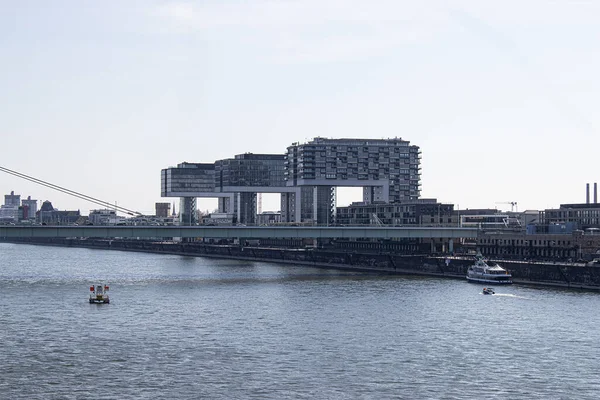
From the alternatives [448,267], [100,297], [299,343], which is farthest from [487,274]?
[299,343]

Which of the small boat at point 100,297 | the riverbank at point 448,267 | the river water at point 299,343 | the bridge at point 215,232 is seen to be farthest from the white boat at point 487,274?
the small boat at point 100,297

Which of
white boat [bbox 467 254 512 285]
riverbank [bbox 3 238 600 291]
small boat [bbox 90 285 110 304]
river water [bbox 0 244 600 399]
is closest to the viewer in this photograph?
river water [bbox 0 244 600 399]

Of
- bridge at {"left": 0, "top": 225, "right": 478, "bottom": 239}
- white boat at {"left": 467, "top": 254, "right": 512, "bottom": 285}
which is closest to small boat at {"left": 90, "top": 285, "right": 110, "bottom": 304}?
bridge at {"left": 0, "top": 225, "right": 478, "bottom": 239}

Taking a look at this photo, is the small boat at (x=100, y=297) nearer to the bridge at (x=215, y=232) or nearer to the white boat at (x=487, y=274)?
the bridge at (x=215, y=232)

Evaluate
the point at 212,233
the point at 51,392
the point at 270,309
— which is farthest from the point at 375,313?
the point at 212,233

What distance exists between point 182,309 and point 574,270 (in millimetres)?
56815

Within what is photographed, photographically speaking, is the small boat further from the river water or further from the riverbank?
the riverbank

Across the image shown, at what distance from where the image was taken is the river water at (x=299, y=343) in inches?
2360

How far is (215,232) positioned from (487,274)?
48549 mm

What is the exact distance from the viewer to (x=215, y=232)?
504 feet

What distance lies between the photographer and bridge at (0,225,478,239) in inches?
5561

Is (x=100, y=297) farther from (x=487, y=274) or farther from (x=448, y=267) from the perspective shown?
(x=448, y=267)

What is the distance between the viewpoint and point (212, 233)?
15312cm

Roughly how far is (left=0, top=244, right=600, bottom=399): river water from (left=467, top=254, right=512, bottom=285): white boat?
10.1 feet
